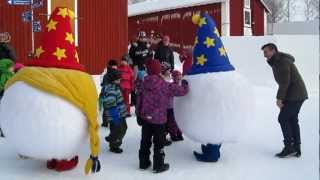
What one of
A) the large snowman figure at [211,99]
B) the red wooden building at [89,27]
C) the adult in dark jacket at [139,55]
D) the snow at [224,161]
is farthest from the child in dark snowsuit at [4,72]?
the red wooden building at [89,27]

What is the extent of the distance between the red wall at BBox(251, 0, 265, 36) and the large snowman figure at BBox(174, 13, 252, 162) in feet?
69.5

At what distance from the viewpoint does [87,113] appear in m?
6.24

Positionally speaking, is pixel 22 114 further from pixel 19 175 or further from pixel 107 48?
pixel 107 48

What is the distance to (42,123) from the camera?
6.02 metres

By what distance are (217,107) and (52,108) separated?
2136 millimetres

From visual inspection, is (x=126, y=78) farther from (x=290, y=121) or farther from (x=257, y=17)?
(x=257, y=17)

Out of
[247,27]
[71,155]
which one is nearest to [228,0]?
[247,27]

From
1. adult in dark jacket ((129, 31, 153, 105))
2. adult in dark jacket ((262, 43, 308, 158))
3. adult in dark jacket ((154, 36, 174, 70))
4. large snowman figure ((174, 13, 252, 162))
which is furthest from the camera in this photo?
adult in dark jacket ((129, 31, 153, 105))

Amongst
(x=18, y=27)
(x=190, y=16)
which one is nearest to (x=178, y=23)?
(x=190, y=16)

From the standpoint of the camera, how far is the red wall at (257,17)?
90.7 feet

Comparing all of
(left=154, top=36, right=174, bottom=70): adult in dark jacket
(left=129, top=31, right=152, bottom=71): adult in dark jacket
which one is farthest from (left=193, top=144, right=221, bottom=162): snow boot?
(left=129, top=31, right=152, bottom=71): adult in dark jacket

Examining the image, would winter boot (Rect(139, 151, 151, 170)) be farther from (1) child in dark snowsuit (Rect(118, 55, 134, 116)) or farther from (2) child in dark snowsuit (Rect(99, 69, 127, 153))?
(1) child in dark snowsuit (Rect(118, 55, 134, 116))

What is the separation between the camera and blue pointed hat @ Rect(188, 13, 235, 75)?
22.6ft

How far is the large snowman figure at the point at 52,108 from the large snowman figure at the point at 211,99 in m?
1.35
